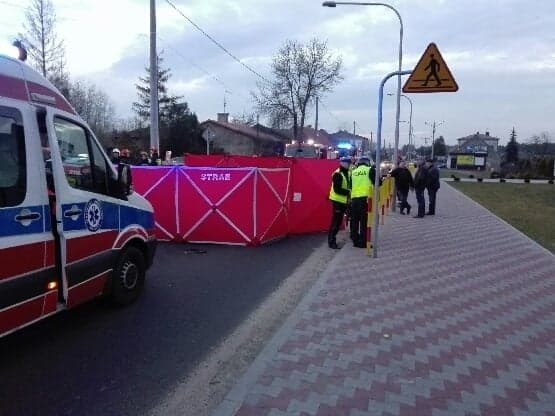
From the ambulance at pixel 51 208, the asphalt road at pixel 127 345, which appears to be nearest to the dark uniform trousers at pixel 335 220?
the asphalt road at pixel 127 345

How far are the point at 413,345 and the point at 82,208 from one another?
333 cm

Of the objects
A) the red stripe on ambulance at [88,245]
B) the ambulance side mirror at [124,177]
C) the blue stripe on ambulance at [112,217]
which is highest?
the ambulance side mirror at [124,177]

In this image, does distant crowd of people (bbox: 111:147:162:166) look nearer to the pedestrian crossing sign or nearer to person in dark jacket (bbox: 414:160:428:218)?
person in dark jacket (bbox: 414:160:428:218)

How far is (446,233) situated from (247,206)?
4.89 m

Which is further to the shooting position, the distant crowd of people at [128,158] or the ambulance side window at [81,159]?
the distant crowd of people at [128,158]

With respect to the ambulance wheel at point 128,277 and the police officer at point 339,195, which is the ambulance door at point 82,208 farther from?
the police officer at point 339,195

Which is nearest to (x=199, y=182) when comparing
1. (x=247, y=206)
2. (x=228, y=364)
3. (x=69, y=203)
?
(x=247, y=206)

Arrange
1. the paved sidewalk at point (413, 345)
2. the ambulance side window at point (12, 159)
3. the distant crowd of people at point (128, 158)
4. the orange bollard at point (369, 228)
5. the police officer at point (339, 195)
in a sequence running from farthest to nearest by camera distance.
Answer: the distant crowd of people at point (128, 158), the police officer at point (339, 195), the orange bollard at point (369, 228), the ambulance side window at point (12, 159), the paved sidewalk at point (413, 345)

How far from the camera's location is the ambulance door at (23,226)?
389 cm

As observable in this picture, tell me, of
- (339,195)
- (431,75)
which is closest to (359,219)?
(339,195)

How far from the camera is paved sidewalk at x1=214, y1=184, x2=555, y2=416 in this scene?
3.61 m

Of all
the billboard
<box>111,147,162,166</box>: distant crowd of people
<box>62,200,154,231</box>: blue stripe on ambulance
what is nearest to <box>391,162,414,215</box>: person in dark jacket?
<box>111,147,162,166</box>: distant crowd of people

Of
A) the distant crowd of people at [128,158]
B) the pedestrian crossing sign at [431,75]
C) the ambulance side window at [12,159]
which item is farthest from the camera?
the distant crowd of people at [128,158]

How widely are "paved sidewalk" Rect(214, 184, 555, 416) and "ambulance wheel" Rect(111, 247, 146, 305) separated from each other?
1930 millimetres
